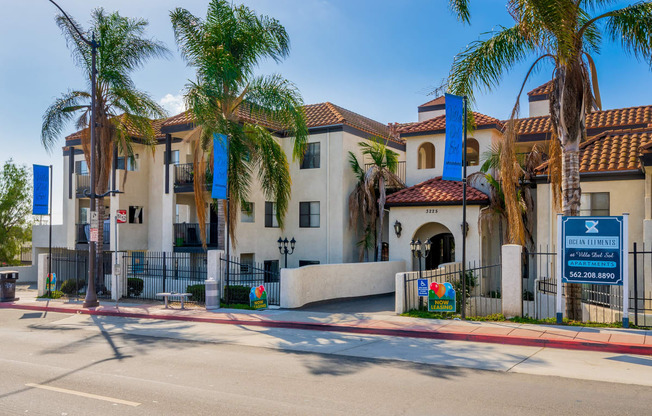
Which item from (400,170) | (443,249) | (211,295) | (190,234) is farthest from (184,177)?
(443,249)

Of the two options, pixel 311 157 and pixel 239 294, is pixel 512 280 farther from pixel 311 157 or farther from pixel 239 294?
pixel 311 157

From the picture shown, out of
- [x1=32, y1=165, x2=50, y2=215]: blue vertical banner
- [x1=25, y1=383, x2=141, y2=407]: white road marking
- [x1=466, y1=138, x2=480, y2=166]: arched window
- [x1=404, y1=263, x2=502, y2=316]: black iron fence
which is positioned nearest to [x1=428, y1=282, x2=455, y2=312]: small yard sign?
[x1=404, y1=263, x2=502, y2=316]: black iron fence

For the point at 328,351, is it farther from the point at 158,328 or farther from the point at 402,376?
the point at 158,328

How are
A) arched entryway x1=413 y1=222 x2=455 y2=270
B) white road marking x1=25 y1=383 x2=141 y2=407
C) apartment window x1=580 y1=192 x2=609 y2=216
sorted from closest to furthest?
white road marking x1=25 y1=383 x2=141 y2=407
apartment window x1=580 y1=192 x2=609 y2=216
arched entryway x1=413 y1=222 x2=455 y2=270

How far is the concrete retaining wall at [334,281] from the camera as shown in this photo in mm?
18156

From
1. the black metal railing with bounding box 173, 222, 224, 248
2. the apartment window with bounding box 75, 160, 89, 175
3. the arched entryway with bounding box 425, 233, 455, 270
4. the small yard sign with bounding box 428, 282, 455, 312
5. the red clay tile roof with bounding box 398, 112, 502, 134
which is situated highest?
the red clay tile roof with bounding box 398, 112, 502, 134

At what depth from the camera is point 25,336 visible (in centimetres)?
1401

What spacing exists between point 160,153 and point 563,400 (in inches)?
1031

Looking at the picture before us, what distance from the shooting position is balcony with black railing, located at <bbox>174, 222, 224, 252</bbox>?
2653 centimetres

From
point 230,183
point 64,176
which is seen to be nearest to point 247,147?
point 230,183

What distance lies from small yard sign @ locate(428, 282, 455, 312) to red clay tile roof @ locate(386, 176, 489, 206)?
7.90m

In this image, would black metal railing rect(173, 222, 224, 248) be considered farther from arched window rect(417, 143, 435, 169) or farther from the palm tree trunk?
the palm tree trunk

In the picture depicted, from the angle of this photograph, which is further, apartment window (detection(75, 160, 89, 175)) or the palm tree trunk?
apartment window (detection(75, 160, 89, 175))

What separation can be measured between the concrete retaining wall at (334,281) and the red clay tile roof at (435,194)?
9.48 feet
